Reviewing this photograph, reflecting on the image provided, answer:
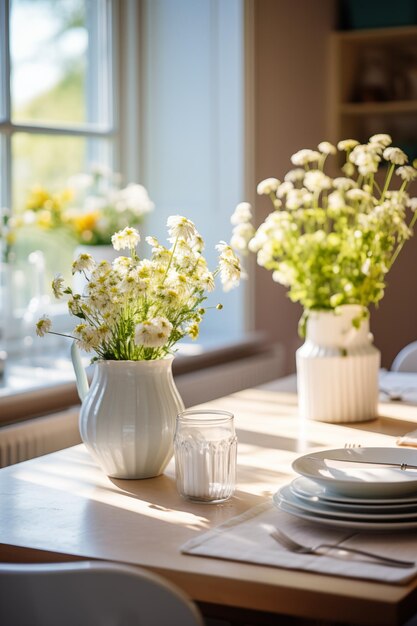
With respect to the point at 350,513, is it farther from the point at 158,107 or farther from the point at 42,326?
the point at 158,107

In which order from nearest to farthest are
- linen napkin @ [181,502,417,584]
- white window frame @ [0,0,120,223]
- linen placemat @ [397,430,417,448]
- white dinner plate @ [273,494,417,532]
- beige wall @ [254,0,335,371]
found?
linen napkin @ [181,502,417,584] → white dinner plate @ [273,494,417,532] → linen placemat @ [397,430,417,448] → white window frame @ [0,0,120,223] → beige wall @ [254,0,335,371]

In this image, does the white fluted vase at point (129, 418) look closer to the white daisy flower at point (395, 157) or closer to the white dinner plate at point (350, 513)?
the white dinner plate at point (350, 513)

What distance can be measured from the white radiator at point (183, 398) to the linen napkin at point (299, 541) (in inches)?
46.8

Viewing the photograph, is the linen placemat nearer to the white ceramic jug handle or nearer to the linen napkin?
the linen napkin

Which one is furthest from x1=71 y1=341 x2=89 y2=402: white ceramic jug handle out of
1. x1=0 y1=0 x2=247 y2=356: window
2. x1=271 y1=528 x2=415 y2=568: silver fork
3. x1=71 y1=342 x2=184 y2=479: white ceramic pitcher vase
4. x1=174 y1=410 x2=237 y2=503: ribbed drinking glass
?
x1=0 y1=0 x2=247 y2=356: window

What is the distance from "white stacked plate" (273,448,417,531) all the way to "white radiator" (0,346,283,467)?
1.15 m

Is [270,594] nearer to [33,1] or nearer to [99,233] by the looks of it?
[99,233]

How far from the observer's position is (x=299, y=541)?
49.9 inches

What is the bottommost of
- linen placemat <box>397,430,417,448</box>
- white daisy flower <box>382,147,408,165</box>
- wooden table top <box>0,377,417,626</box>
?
wooden table top <box>0,377,417,626</box>

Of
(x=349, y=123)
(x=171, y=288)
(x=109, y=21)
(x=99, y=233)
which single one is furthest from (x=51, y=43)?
(x=171, y=288)

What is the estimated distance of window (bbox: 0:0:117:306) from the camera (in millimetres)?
3162

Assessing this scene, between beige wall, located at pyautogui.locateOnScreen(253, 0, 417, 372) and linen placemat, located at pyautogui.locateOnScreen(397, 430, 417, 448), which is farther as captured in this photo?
beige wall, located at pyautogui.locateOnScreen(253, 0, 417, 372)

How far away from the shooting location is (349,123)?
3842 mm

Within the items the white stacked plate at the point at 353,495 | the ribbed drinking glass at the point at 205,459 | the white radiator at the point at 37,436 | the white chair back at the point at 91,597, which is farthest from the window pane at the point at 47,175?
the white chair back at the point at 91,597
